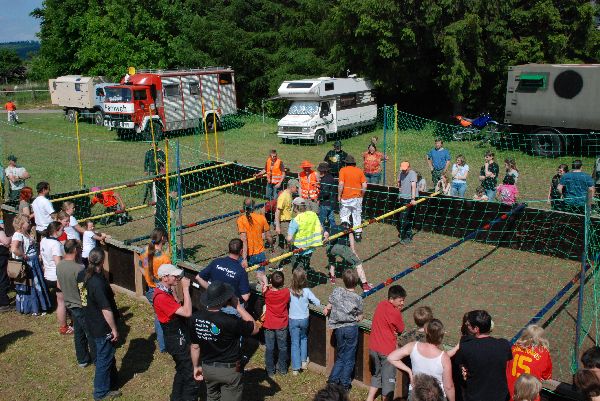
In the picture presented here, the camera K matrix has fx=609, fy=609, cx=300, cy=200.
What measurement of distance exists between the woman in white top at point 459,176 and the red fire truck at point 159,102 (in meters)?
13.5

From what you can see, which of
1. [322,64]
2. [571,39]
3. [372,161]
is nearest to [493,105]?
[571,39]

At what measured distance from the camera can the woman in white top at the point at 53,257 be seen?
27.4ft

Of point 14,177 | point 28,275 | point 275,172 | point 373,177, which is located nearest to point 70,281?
point 28,275

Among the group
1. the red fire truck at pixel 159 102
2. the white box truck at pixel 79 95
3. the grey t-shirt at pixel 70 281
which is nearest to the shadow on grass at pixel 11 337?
the grey t-shirt at pixel 70 281

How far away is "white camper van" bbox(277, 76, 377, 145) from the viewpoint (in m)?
23.0

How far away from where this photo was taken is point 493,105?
25.8 metres

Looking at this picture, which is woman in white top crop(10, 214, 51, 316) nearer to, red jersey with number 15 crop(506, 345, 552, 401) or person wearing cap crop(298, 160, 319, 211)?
person wearing cap crop(298, 160, 319, 211)

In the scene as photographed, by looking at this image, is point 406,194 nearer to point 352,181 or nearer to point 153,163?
point 352,181

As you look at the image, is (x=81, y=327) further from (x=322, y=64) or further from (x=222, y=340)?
(x=322, y=64)

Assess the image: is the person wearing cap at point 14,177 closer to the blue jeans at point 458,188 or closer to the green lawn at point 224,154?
the green lawn at point 224,154

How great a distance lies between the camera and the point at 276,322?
7.20 m

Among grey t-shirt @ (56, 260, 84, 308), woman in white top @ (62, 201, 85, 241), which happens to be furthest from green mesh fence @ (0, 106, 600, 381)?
grey t-shirt @ (56, 260, 84, 308)

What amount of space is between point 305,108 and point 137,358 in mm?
A: 16793

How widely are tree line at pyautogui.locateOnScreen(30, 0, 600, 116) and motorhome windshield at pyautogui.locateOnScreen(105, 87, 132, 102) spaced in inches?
246
